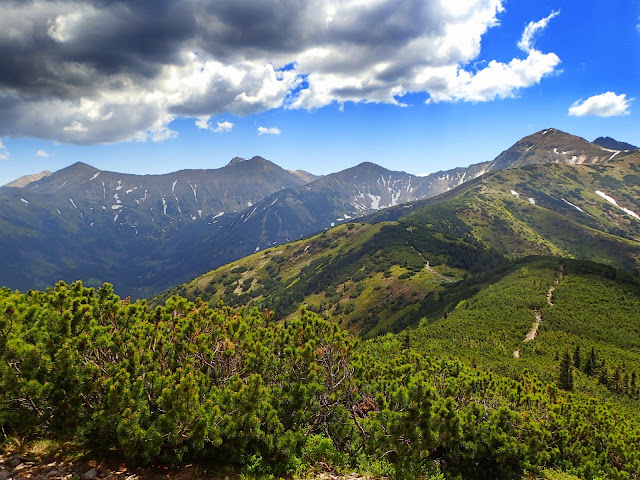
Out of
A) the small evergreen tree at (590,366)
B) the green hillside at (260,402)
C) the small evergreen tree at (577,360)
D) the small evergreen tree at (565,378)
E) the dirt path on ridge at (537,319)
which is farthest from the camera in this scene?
the dirt path on ridge at (537,319)

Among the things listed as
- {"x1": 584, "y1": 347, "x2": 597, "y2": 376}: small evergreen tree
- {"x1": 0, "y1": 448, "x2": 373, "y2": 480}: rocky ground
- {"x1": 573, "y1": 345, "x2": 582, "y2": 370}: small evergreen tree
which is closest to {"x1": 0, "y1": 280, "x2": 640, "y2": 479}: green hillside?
{"x1": 0, "y1": 448, "x2": 373, "y2": 480}: rocky ground

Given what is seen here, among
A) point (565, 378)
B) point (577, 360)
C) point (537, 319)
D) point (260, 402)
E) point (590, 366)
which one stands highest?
point (260, 402)

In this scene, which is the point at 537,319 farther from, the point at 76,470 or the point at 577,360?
the point at 76,470

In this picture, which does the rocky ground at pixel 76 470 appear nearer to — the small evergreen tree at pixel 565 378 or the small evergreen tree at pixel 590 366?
the small evergreen tree at pixel 565 378

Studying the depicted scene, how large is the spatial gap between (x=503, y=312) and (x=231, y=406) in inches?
4008

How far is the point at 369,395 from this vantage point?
2059 cm

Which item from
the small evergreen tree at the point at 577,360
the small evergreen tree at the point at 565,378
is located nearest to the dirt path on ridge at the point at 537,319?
the small evergreen tree at the point at 577,360

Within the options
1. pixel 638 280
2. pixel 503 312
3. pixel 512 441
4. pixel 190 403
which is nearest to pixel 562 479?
pixel 512 441

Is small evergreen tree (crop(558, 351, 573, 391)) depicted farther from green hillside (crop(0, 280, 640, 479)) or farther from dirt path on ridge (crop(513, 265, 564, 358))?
green hillside (crop(0, 280, 640, 479))

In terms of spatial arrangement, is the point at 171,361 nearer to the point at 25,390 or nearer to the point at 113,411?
the point at 113,411

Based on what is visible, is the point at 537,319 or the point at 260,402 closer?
the point at 260,402

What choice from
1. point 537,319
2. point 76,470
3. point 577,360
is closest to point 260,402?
point 76,470

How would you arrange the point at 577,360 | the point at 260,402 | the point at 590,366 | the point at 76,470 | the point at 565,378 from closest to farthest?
the point at 76,470, the point at 260,402, the point at 565,378, the point at 590,366, the point at 577,360

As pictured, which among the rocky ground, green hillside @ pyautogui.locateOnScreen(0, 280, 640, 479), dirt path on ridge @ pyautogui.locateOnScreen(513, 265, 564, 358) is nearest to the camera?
the rocky ground
